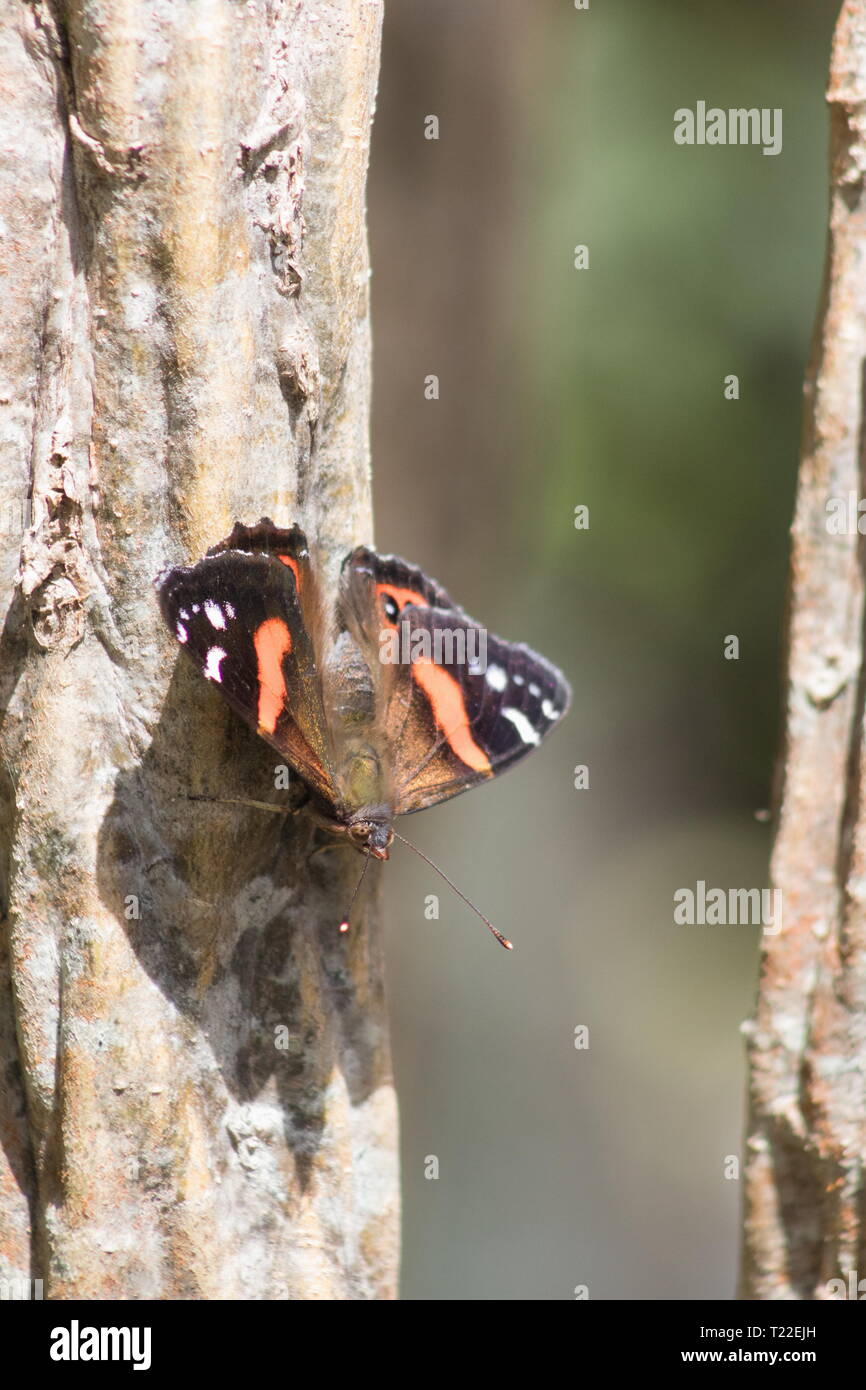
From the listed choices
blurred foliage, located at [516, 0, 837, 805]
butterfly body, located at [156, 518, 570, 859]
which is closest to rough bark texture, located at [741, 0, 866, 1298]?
butterfly body, located at [156, 518, 570, 859]

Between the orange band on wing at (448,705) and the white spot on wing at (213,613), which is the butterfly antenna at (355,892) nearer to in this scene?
the orange band on wing at (448,705)

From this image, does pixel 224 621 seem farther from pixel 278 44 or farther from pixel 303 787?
pixel 278 44

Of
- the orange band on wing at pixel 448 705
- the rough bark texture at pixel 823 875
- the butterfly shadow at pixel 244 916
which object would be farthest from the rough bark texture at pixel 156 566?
the rough bark texture at pixel 823 875

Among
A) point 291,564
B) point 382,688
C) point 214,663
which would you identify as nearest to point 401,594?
point 382,688

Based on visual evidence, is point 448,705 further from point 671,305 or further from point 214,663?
point 671,305

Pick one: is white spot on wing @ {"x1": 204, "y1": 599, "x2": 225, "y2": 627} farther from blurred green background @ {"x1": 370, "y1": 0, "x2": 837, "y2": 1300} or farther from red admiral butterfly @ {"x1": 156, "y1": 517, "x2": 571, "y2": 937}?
blurred green background @ {"x1": 370, "y1": 0, "x2": 837, "y2": 1300}

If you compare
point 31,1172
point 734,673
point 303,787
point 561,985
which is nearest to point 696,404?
point 734,673

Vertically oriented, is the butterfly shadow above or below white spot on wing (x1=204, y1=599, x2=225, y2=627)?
below
